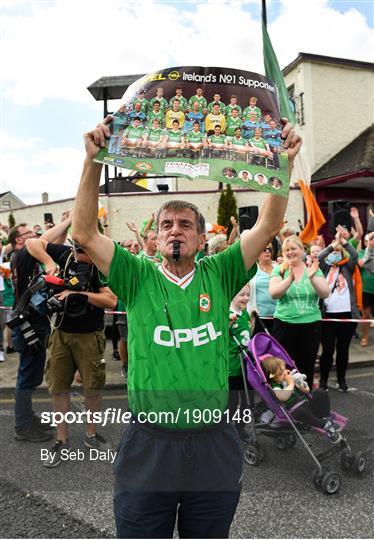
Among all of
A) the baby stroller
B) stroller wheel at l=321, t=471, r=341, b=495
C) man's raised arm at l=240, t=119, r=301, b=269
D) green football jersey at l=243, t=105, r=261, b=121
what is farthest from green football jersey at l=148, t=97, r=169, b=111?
stroller wheel at l=321, t=471, r=341, b=495

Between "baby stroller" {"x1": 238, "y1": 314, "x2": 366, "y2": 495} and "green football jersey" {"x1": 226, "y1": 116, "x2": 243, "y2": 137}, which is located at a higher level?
"green football jersey" {"x1": 226, "y1": 116, "x2": 243, "y2": 137}

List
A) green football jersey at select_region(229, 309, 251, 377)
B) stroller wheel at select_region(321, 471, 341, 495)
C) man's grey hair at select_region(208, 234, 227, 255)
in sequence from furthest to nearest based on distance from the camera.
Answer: man's grey hair at select_region(208, 234, 227, 255)
green football jersey at select_region(229, 309, 251, 377)
stroller wheel at select_region(321, 471, 341, 495)

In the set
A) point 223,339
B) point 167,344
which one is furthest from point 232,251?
point 167,344

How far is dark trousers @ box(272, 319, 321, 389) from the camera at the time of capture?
4656 mm

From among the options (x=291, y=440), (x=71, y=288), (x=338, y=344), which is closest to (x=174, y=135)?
(x=71, y=288)

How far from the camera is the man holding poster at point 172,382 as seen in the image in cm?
180

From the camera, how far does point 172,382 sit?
182 cm

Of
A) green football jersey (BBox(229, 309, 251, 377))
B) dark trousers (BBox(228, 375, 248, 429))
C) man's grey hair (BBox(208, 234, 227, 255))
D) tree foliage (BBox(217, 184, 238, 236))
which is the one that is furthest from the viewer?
tree foliage (BBox(217, 184, 238, 236))

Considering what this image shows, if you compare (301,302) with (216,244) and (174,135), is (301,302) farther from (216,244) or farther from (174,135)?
(174,135)

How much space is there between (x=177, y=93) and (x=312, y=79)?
16.0 meters

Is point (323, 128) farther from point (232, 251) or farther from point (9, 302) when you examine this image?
point (232, 251)

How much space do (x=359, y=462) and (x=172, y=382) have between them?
7.59 feet

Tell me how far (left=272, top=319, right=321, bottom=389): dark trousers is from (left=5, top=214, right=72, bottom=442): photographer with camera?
2.32 m

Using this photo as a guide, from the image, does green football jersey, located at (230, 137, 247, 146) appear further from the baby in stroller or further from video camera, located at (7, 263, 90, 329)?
the baby in stroller
